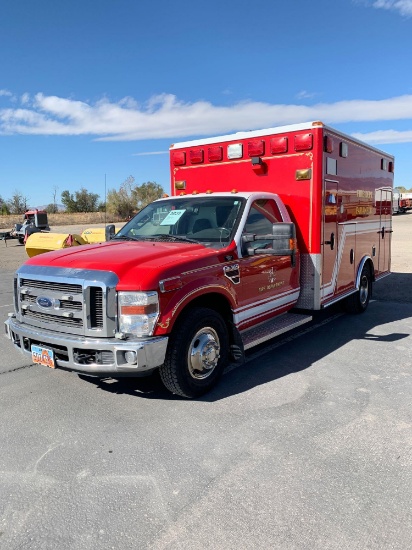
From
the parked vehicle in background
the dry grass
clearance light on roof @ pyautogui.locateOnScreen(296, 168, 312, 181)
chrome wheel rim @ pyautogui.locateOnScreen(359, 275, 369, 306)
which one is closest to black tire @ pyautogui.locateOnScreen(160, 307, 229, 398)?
clearance light on roof @ pyautogui.locateOnScreen(296, 168, 312, 181)

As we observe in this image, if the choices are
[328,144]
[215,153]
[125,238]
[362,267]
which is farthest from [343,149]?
[125,238]

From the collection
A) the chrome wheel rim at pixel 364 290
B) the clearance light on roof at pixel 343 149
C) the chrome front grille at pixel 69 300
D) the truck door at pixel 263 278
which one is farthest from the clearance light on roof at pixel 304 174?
the chrome front grille at pixel 69 300

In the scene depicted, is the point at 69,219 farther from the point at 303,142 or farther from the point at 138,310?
the point at 138,310

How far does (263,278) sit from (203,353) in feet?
4.18

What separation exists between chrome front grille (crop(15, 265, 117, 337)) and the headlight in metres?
0.08

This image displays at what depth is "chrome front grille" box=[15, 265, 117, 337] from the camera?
3764mm

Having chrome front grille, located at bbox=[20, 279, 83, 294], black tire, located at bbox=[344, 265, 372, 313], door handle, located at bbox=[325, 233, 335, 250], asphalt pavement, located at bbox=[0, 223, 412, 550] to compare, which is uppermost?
door handle, located at bbox=[325, 233, 335, 250]

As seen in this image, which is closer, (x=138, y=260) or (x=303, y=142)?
(x=138, y=260)

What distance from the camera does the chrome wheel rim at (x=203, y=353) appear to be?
166 inches

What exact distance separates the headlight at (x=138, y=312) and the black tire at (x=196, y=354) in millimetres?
346

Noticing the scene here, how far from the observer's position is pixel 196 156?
671cm

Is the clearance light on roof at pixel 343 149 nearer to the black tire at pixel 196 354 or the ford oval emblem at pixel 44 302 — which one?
the black tire at pixel 196 354

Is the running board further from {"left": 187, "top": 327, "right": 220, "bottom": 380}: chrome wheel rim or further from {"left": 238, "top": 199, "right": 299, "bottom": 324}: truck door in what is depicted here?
{"left": 187, "top": 327, "right": 220, "bottom": 380}: chrome wheel rim

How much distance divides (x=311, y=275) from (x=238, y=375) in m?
1.82
